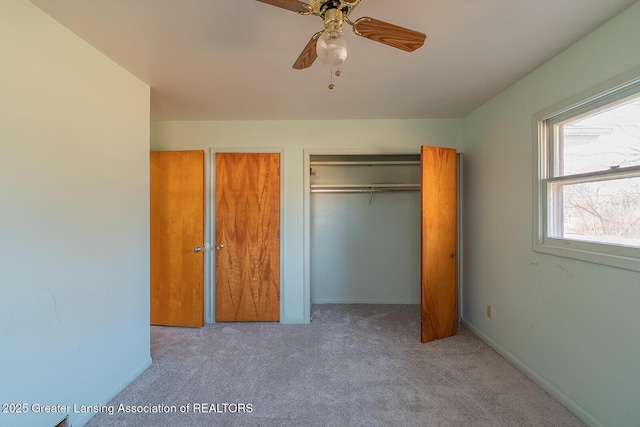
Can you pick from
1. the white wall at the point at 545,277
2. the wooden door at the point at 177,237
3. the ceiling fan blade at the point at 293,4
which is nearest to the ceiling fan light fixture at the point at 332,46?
the ceiling fan blade at the point at 293,4

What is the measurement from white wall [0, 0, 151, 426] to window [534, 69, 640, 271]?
305 cm

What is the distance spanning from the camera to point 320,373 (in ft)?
7.14

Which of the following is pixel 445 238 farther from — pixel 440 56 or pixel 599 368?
pixel 440 56

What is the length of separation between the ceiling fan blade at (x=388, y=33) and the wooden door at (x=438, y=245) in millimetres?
1583

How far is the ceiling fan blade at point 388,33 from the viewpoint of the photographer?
3.72 feet

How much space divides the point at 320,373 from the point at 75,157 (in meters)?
2.22

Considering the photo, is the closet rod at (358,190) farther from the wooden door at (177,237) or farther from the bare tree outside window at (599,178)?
the bare tree outside window at (599,178)

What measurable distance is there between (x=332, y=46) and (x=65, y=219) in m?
1.73

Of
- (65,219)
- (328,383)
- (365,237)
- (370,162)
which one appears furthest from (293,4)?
(365,237)

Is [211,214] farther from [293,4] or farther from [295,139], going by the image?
[293,4]

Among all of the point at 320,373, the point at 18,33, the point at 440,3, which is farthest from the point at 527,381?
the point at 18,33

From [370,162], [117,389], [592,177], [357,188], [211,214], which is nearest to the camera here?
[592,177]

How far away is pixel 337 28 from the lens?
113 cm

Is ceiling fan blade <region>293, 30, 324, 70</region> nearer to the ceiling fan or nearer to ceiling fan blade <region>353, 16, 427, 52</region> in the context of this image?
the ceiling fan
